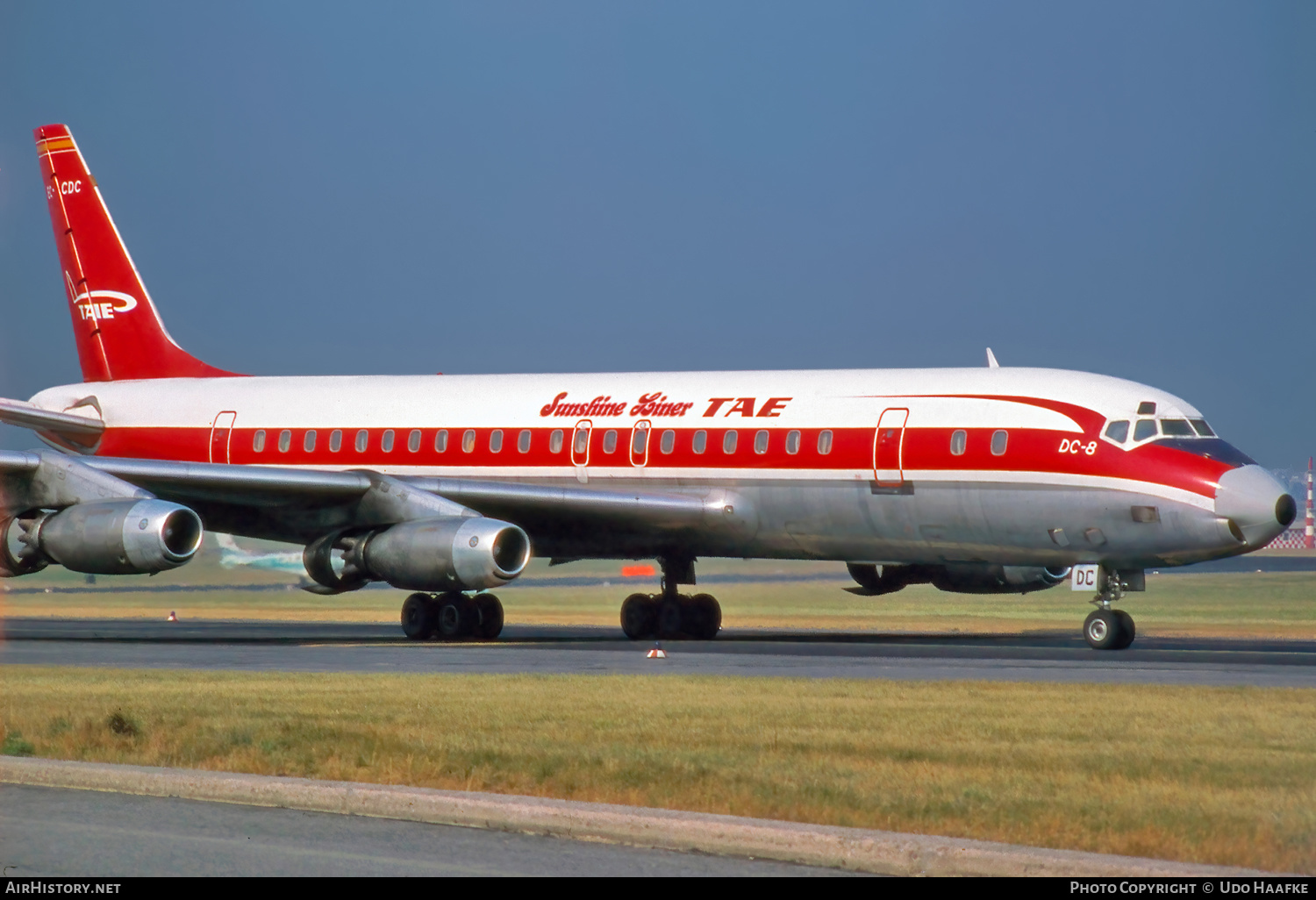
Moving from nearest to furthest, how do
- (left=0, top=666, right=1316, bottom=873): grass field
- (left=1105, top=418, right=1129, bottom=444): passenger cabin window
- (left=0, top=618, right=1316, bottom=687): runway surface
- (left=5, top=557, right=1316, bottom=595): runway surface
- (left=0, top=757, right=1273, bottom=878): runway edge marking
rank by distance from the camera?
(left=0, top=757, right=1273, bottom=878): runway edge marking, (left=0, top=666, right=1316, bottom=873): grass field, (left=0, top=618, right=1316, bottom=687): runway surface, (left=1105, top=418, right=1129, bottom=444): passenger cabin window, (left=5, top=557, right=1316, bottom=595): runway surface

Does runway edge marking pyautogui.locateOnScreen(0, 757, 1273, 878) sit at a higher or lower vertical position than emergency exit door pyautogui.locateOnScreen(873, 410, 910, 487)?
lower

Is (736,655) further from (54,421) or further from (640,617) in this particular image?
(54,421)

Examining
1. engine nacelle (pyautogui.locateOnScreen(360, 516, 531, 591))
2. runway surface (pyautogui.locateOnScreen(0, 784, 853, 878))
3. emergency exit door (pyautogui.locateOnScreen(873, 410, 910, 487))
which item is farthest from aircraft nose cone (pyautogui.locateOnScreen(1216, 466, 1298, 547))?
runway surface (pyautogui.locateOnScreen(0, 784, 853, 878))

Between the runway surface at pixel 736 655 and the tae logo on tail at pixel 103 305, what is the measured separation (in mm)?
7799

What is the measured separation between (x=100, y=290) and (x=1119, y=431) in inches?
887

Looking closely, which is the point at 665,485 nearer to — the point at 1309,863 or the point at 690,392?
the point at 690,392

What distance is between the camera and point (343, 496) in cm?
2866

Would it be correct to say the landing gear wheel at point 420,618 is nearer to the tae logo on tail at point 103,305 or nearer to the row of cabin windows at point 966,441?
the row of cabin windows at point 966,441

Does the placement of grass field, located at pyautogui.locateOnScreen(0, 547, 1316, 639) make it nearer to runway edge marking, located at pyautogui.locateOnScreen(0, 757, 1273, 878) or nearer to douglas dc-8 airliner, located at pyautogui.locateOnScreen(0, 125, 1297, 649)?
douglas dc-8 airliner, located at pyautogui.locateOnScreen(0, 125, 1297, 649)

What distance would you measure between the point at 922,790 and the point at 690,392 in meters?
19.6

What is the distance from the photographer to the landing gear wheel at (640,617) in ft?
103

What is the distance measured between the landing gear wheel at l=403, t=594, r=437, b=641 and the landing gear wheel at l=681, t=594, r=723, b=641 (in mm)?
A: 4512

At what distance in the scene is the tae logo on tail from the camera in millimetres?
37906
